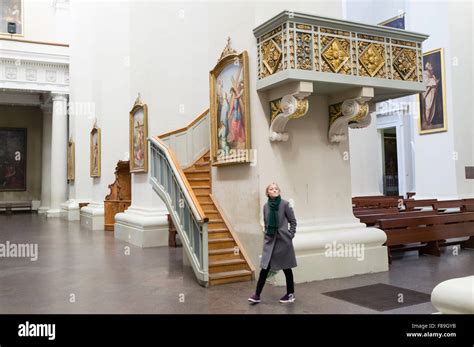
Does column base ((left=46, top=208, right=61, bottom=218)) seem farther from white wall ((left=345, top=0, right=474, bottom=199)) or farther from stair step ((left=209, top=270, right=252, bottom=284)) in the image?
stair step ((left=209, top=270, right=252, bottom=284))

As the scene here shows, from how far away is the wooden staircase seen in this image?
6180mm

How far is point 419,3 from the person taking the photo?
13.1 metres

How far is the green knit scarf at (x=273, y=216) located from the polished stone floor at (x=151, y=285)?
0.84 m

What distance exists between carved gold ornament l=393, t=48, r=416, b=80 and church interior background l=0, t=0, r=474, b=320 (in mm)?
17

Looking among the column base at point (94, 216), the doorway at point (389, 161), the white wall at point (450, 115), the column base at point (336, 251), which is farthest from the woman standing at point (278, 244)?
the doorway at point (389, 161)

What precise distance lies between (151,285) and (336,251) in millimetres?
2692

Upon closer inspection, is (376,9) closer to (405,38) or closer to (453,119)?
(453,119)

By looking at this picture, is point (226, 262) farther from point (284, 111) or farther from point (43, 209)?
point (43, 209)

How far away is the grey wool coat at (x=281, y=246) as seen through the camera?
5.01 meters

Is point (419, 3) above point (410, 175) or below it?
above

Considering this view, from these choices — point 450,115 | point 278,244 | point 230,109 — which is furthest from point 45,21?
point 278,244

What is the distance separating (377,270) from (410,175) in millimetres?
17300

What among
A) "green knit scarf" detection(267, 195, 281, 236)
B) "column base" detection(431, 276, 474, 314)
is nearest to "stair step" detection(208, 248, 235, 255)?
"green knit scarf" detection(267, 195, 281, 236)

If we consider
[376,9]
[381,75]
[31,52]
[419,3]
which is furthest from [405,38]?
[31,52]
